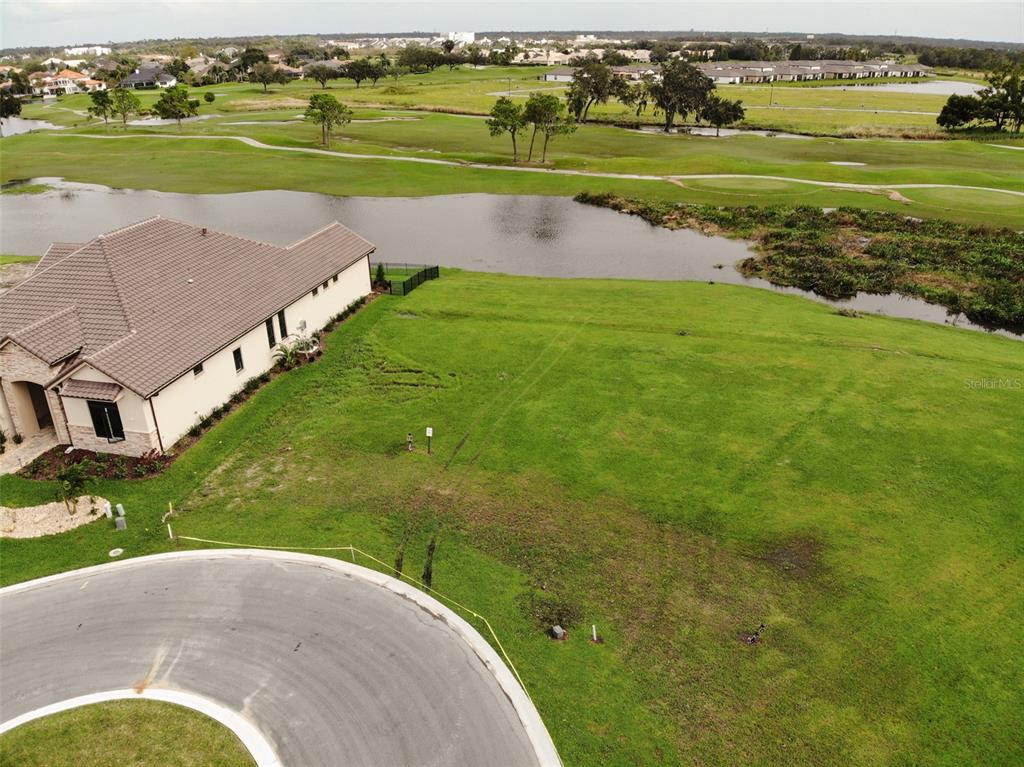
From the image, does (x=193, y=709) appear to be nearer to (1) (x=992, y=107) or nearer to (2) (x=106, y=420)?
(2) (x=106, y=420)

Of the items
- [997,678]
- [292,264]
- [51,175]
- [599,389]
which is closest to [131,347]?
[292,264]

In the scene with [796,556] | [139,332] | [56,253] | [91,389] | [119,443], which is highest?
[56,253]

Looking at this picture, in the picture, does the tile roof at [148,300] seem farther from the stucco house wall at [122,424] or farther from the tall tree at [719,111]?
the tall tree at [719,111]

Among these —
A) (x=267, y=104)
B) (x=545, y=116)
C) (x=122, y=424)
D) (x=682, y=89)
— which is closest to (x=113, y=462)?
(x=122, y=424)

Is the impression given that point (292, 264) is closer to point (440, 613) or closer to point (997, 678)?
point (440, 613)

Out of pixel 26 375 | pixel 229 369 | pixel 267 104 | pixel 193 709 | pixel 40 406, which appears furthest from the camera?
pixel 267 104

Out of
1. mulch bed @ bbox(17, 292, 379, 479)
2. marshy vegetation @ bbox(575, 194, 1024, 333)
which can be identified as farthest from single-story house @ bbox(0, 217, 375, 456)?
marshy vegetation @ bbox(575, 194, 1024, 333)
